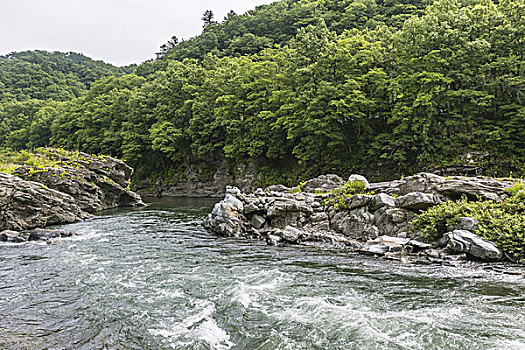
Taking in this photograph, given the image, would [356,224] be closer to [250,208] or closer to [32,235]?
[250,208]

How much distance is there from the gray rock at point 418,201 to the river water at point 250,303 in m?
4.18

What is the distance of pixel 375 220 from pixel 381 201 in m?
0.98

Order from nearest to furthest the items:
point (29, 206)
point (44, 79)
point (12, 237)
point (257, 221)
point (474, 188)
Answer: point (474, 188) < point (12, 237) < point (257, 221) < point (29, 206) < point (44, 79)

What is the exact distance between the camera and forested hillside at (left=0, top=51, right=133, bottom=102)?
3819 inches

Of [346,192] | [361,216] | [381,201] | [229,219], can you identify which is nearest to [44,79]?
[229,219]

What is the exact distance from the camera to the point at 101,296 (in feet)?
30.3

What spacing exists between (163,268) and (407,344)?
27.6ft

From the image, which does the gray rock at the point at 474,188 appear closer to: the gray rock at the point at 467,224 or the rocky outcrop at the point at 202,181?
the gray rock at the point at 467,224

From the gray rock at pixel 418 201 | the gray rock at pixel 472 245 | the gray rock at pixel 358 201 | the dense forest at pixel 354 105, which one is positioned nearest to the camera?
the gray rock at pixel 472 245

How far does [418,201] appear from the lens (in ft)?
48.6

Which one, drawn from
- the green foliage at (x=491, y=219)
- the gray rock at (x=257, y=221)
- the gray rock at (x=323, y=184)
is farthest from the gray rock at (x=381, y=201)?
the gray rock at (x=257, y=221)

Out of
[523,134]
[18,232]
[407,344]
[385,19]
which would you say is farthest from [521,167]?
[385,19]

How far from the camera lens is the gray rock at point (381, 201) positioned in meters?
15.8

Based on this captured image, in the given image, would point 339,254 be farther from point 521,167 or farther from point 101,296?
point 521,167
